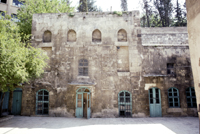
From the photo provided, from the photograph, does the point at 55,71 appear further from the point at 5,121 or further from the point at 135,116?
the point at 135,116

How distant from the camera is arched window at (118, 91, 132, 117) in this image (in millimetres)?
11359

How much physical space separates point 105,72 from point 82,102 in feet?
10.2

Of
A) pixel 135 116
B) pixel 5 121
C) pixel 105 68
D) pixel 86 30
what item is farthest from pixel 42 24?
pixel 135 116

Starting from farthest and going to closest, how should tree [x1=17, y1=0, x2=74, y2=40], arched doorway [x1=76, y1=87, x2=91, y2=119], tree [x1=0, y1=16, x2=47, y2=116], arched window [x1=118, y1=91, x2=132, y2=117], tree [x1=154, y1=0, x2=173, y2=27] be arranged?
Answer: tree [x1=154, y1=0, x2=173, y2=27]
tree [x1=17, y1=0, x2=74, y2=40]
arched window [x1=118, y1=91, x2=132, y2=117]
arched doorway [x1=76, y1=87, x2=91, y2=119]
tree [x1=0, y1=16, x2=47, y2=116]

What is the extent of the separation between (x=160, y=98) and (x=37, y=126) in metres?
9.37

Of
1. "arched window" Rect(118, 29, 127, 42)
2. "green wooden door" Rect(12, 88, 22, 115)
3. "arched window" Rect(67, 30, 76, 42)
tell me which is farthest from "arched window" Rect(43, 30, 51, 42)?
"arched window" Rect(118, 29, 127, 42)

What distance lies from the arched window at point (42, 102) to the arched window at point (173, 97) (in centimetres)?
1025

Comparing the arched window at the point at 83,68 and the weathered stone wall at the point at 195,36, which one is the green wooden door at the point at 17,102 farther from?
the weathered stone wall at the point at 195,36

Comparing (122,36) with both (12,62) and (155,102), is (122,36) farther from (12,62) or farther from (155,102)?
(12,62)

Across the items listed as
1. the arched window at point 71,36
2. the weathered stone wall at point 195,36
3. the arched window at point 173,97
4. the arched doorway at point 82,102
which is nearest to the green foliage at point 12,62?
the arched window at point 71,36

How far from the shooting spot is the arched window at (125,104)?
11.4 metres

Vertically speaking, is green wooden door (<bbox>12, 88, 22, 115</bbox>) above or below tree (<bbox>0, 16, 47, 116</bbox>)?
below

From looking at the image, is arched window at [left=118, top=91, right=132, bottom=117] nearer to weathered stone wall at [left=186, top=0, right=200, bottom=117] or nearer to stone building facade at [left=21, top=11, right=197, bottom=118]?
stone building facade at [left=21, top=11, right=197, bottom=118]

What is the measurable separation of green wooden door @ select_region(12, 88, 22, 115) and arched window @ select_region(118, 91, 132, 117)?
28.2ft
